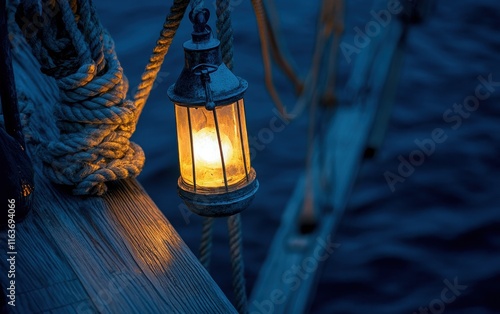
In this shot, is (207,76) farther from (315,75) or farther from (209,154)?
(315,75)

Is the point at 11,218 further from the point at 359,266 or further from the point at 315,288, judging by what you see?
the point at 359,266

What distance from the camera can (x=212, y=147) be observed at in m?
1.75

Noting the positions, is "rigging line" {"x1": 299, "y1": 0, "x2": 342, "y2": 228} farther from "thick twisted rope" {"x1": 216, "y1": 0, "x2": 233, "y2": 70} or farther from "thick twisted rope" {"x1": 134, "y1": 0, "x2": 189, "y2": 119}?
"thick twisted rope" {"x1": 216, "y1": 0, "x2": 233, "y2": 70}

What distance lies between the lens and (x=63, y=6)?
1673 mm

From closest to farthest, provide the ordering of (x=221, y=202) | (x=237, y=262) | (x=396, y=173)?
(x=221, y=202), (x=237, y=262), (x=396, y=173)

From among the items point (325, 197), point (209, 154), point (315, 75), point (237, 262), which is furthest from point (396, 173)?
point (209, 154)

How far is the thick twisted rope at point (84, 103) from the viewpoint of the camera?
68.3 inches

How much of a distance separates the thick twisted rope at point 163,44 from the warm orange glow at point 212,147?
16cm

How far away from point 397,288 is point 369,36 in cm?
240

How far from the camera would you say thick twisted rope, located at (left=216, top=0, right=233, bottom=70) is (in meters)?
1.69

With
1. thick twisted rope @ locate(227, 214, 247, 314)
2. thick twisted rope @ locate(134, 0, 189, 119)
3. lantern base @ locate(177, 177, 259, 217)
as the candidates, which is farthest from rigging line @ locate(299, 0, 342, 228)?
lantern base @ locate(177, 177, 259, 217)

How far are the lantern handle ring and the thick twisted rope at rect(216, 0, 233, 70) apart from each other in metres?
0.16

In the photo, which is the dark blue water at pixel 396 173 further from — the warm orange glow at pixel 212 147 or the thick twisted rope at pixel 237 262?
the warm orange glow at pixel 212 147

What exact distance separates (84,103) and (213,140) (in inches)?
12.4
